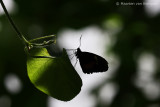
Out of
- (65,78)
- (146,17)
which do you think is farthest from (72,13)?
(65,78)

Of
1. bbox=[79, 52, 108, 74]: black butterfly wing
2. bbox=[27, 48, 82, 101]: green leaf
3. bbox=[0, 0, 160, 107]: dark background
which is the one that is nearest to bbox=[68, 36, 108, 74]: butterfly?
bbox=[79, 52, 108, 74]: black butterfly wing

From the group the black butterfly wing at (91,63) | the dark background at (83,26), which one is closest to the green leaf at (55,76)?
the black butterfly wing at (91,63)

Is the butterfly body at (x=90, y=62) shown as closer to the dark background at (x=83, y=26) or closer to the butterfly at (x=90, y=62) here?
the butterfly at (x=90, y=62)

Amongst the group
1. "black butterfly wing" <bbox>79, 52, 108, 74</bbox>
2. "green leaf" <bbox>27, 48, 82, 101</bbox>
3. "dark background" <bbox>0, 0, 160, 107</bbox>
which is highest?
"green leaf" <bbox>27, 48, 82, 101</bbox>

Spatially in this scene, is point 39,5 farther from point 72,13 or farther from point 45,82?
point 45,82

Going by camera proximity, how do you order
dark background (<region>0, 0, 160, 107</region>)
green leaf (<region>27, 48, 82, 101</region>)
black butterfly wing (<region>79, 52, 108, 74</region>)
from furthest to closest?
dark background (<region>0, 0, 160, 107</region>) → black butterfly wing (<region>79, 52, 108, 74</region>) → green leaf (<region>27, 48, 82, 101</region>)

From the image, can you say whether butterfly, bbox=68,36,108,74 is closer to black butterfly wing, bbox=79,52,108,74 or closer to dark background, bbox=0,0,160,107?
black butterfly wing, bbox=79,52,108,74
